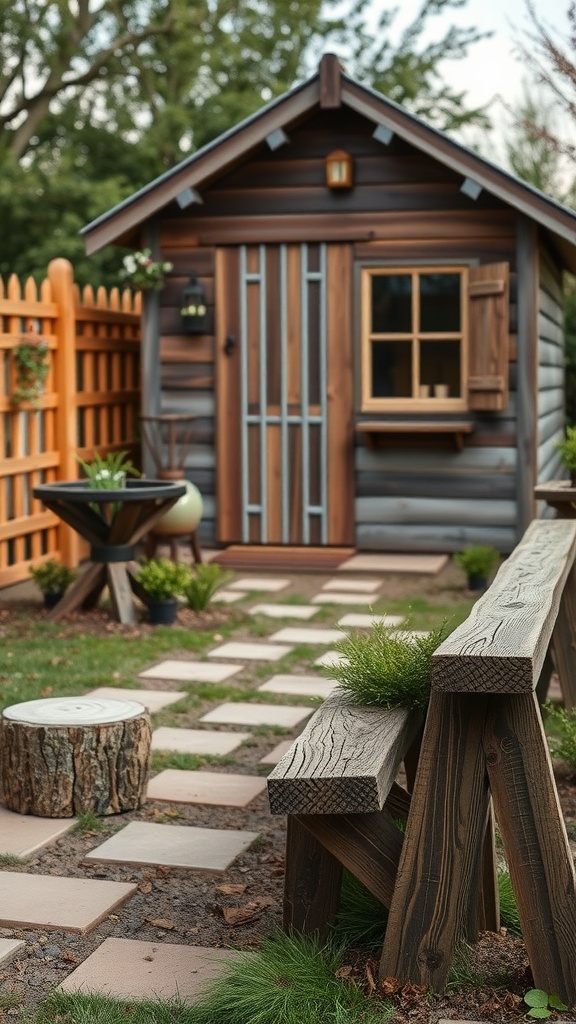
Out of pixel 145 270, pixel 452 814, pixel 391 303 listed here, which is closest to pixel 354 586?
pixel 391 303

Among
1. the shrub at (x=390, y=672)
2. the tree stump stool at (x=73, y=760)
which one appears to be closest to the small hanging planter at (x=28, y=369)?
the tree stump stool at (x=73, y=760)

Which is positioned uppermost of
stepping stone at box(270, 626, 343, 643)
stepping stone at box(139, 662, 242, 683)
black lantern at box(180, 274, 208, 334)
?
black lantern at box(180, 274, 208, 334)

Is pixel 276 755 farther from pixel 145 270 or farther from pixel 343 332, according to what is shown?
pixel 145 270

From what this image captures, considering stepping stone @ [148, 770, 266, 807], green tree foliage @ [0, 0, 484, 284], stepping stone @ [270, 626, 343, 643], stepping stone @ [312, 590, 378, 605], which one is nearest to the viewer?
stepping stone @ [148, 770, 266, 807]

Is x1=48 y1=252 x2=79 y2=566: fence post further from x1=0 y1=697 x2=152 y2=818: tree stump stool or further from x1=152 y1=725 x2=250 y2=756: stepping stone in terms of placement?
x1=0 y1=697 x2=152 y2=818: tree stump stool

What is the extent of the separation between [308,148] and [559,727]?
6.57 metres

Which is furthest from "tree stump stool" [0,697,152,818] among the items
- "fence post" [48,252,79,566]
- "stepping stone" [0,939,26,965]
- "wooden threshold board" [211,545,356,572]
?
"wooden threshold board" [211,545,356,572]

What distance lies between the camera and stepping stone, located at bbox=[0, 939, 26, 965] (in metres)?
→ 3.23

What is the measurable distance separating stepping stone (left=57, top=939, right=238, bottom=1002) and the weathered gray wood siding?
747 cm

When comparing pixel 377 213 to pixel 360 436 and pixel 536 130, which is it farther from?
pixel 536 130

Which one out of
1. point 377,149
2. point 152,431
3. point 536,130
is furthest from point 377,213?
point 536,130

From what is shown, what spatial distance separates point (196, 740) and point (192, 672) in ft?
4.10

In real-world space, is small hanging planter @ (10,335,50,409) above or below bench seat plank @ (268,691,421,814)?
above

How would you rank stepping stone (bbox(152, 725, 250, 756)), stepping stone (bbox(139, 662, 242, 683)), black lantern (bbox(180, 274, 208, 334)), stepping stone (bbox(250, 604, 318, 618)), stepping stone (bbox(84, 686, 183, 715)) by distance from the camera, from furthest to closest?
black lantern (bbox(180, 274, 208, 334))
stepping stone (bbox(250, 604, 318, 618))
stepping stone (bbox(139, 662, 242, 683))
stepping stone (bbox(84, 686, 183, 715))
stepping stone (bbox(152, 725, 250, 756))
